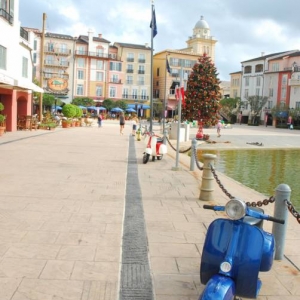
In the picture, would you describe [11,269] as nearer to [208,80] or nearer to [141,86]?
[208,80]

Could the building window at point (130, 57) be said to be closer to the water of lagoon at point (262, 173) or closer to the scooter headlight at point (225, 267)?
the water of lagoon at point (262, 173)

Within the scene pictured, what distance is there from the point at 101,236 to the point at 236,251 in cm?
240

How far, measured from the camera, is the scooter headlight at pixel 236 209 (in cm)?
310

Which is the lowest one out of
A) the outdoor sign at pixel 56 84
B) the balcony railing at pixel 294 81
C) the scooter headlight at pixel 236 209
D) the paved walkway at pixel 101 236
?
the paved walkway at pixel 101 236

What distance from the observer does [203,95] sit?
2841 cm

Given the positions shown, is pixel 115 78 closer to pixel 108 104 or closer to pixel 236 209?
pixel 108 104

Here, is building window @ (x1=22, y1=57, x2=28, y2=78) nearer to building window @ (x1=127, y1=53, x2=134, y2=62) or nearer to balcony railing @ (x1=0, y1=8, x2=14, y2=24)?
balcony railing @ (x1=0, y1=8, x2=14, y2=24)

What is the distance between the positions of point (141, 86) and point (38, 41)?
2035 centimetres

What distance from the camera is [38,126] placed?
2838 cm

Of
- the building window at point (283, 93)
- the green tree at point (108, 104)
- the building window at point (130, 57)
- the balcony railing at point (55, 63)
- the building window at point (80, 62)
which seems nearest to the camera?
the balcony railing at point (55, 63)

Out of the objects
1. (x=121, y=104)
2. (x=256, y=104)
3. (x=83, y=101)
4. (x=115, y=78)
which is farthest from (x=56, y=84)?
(x=256, y=104)

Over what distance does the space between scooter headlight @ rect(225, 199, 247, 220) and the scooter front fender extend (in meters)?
0.45

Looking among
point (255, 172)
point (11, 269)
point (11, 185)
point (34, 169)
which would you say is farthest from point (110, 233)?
point (255, 172)

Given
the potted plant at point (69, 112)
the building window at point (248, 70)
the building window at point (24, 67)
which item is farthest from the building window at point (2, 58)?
the building window at point (248, 70)
